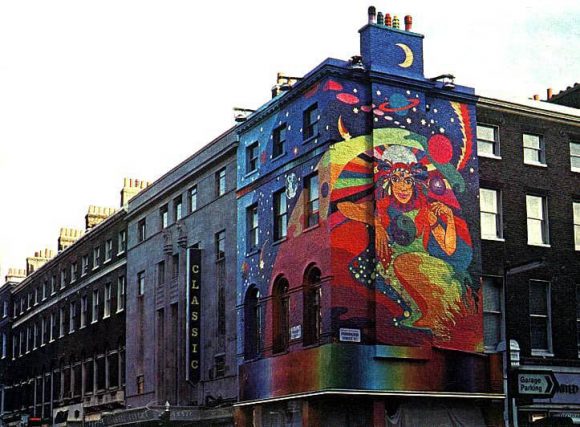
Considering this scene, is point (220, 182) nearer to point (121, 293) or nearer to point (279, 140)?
point (279, 140)

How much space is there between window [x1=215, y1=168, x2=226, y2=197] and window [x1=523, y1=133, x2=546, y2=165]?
40.9 ft

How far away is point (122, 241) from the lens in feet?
188

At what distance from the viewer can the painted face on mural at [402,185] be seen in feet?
119

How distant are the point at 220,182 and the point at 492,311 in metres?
13.1

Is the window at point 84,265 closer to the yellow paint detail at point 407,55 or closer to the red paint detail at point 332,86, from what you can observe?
the red paint detail at point 332,86

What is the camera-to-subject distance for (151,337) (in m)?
50.4

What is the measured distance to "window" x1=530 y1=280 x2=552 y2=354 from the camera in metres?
38.8

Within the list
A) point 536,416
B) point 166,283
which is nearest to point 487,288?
point 536,416

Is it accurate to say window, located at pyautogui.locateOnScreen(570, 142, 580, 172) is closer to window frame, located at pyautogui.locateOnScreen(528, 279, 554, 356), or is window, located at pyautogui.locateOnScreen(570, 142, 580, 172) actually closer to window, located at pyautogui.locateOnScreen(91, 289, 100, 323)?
window frame, located at pyautogui.locateOnScreen(528, 279, 554, 356)

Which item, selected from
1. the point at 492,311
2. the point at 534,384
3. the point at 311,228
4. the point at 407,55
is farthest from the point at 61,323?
the point at 534,384

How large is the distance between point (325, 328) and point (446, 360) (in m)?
4.48

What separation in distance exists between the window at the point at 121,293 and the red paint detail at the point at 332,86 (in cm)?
2392

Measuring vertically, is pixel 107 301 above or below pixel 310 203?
below

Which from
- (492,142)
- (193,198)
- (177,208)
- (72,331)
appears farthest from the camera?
(72,331)
